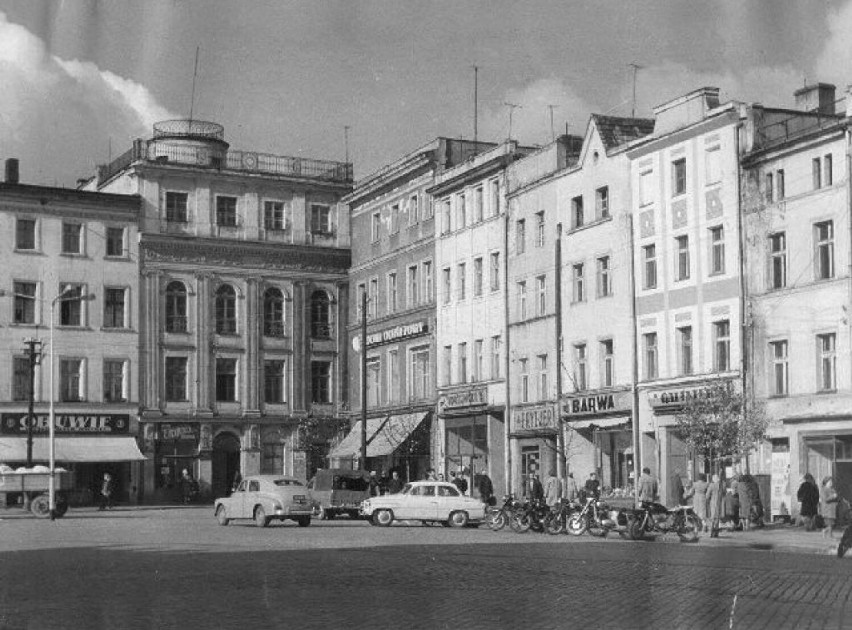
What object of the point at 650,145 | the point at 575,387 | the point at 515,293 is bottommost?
the point at 575,387

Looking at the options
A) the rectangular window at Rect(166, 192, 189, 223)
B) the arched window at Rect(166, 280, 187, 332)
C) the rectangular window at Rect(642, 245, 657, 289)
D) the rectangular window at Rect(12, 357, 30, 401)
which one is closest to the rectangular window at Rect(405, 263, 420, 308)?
the arched window at Rect(166, 280, 187, 332)

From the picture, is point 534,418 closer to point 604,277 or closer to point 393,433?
point 604,277

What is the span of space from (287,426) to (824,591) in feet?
Answer: 195

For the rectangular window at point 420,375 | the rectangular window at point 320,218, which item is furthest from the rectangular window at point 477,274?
the rectangular window at point 320,218

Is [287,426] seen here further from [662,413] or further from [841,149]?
[841,149]

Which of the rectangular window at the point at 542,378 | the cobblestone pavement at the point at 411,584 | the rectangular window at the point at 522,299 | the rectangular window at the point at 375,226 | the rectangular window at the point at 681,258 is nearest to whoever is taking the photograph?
the cobblestone pavement at the point at 411,584

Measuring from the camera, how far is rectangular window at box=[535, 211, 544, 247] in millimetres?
59719

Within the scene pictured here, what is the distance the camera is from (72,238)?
75.1m

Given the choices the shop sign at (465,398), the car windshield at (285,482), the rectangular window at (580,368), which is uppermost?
the rectangular window at (580,368)

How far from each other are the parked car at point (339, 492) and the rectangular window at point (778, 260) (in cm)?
1591

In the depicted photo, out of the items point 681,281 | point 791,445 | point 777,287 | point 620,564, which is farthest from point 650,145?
point 620,564

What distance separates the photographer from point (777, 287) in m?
45.7

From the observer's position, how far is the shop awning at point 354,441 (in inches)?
2872

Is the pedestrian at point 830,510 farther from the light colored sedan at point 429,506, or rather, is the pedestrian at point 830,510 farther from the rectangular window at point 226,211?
the rectangular window at point 226,211
